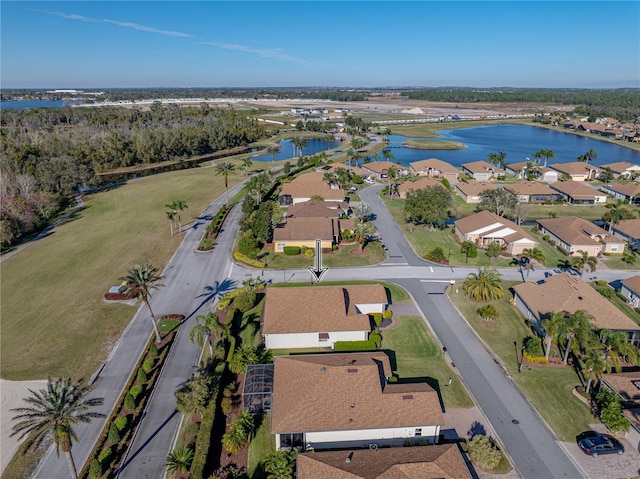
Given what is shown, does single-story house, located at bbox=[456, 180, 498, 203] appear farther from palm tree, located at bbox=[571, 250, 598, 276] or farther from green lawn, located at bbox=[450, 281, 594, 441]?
green lawn, located at bbox=[450, 281, 594, 441]

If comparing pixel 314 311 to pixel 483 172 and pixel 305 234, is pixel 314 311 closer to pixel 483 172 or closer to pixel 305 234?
pixel 305 234

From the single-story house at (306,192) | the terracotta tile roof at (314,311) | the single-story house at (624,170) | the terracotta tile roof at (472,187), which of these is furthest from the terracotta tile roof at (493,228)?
the single-story house at (624,170)

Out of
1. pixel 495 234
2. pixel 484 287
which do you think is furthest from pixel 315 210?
pixel 484 287

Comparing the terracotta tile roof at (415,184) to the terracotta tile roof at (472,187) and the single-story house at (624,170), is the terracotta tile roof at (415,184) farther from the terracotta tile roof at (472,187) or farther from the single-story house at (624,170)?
the single-story house at (624,170)

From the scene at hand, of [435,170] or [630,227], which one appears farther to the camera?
[435,170]

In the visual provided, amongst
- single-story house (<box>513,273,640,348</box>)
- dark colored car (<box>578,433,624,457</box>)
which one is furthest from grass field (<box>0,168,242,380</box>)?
single-story house (<box>513,273,640,348</box>)
